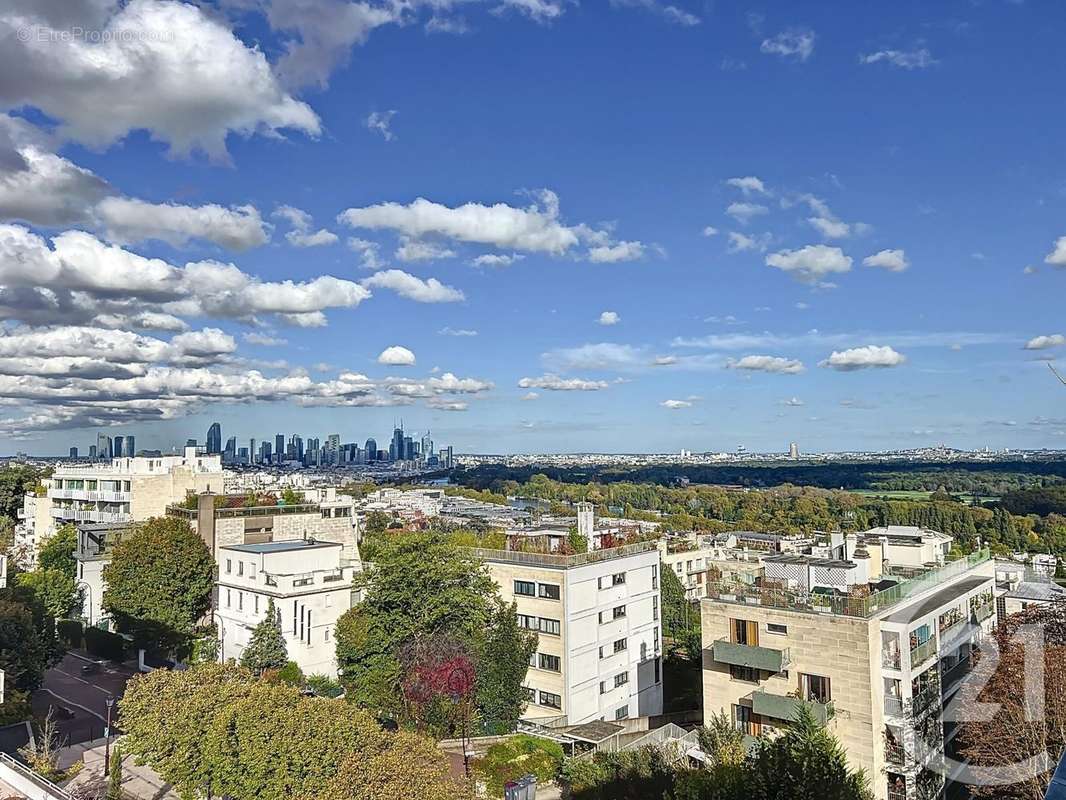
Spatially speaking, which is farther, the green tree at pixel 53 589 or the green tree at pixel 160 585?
the green tree at pixel 53 589

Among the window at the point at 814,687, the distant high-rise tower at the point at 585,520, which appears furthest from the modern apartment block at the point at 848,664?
the distant high-rise tower at the point at 585,520

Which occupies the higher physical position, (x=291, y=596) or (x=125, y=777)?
(x=291, y=596)

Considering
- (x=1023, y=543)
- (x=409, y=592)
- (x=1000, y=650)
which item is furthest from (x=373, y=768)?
(x=1023, y=543)

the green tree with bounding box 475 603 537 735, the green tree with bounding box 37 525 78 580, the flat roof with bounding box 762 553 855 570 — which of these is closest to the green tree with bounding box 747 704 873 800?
the flat roof with bounding box 762 553 855 570

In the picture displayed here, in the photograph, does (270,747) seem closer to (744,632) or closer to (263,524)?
(744,632)

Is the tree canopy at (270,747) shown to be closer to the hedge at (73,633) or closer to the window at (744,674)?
the window at (744,674)

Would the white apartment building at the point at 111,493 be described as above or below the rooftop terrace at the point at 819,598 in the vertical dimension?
above

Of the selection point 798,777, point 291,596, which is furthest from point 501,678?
point 798,777
